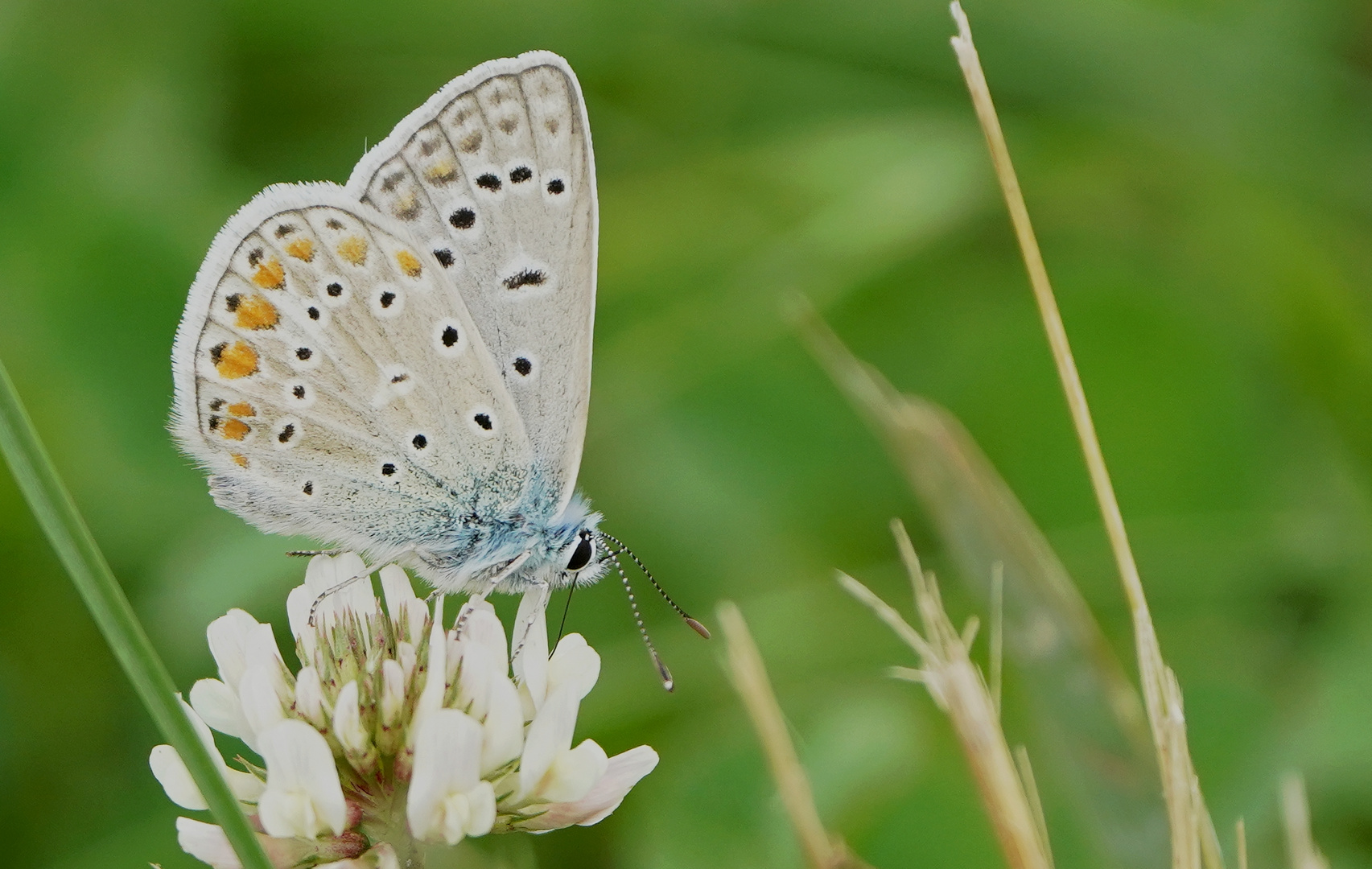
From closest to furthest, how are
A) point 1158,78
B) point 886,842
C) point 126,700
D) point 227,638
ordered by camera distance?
point 227,638 → point 886,842 → point 126,700 → point 1158,78

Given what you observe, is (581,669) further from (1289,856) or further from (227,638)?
(1289,856)

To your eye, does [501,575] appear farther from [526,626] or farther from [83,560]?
[83,560]

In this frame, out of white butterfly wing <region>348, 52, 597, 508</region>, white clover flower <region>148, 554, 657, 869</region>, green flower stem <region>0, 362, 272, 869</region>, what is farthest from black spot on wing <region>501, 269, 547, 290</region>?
green flower stem <region>0, 362, 272, 869</region>

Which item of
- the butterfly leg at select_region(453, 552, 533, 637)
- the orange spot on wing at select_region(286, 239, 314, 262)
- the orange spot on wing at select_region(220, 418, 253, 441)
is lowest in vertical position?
the butterfly leg at select_region(453, 552, 533, 637)

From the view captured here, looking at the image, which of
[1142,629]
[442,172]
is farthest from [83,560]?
[442,172]

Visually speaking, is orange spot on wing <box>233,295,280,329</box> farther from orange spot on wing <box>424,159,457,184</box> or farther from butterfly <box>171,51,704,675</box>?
orange spot on wing <box>424,159,457,184</box>

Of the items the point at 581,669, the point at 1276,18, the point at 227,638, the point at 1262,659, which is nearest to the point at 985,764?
the point at 581,669

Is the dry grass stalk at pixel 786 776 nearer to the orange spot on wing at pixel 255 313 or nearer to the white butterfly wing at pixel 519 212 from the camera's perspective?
the white butterfly wing at pixel 519 212
